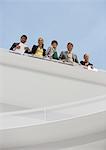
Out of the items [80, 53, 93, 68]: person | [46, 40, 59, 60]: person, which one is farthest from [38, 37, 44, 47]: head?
[80, 53, 93, 68]: person

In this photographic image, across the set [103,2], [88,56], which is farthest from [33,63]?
[103,2]

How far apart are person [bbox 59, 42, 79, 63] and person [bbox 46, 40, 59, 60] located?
0.10m

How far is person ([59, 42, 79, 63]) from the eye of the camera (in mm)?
7148

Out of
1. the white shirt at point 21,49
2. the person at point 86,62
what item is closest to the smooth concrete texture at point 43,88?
the white shirt at point 21,49

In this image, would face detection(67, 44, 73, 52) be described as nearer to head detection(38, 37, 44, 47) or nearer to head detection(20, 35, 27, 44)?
head detection(38, 37, 44, 47)

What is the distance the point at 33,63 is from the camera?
7.00 metres

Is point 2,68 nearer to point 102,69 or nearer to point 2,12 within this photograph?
point 2,12

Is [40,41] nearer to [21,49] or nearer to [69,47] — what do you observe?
[21,49]

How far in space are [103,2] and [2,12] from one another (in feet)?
5.60

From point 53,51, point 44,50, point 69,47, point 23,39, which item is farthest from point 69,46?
point 23,39

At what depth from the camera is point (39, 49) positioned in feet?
23.2

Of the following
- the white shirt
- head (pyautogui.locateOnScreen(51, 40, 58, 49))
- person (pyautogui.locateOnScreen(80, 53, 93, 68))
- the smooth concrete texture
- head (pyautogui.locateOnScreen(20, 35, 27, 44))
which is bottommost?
the smooth concrete texture

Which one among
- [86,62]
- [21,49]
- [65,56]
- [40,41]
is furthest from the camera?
[86,62]

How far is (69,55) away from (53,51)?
0.92 ft
